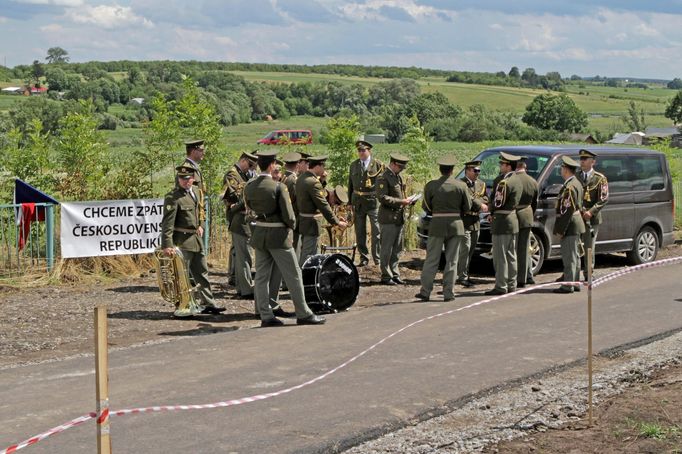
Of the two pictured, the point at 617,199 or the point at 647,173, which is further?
the point at 647,173

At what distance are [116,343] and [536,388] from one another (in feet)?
15.6

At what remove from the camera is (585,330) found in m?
11.8

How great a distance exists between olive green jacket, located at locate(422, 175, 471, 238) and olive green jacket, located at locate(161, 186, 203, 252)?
342 cm

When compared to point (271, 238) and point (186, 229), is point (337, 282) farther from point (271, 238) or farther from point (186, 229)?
point (186, 229)

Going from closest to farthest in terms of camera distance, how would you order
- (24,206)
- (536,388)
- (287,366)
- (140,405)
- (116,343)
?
(140,405) → (536,388) → (287,366) → (116,343) → (24,206)

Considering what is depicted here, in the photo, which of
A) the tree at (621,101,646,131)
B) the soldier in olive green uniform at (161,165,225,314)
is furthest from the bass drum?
the tree at (621,101,646,131)

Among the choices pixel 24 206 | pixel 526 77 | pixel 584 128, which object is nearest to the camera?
pixel 24 206

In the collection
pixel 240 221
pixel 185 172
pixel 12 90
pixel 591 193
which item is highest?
pixel 12 90

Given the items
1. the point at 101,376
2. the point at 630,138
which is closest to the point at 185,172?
the point at 101,376

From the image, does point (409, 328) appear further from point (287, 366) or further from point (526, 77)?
point (526, 77)

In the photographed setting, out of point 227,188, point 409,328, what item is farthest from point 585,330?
point 227,188

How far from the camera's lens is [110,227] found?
15672mm

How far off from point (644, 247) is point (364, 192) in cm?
533

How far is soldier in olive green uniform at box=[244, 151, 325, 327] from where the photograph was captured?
1173 centimetres
